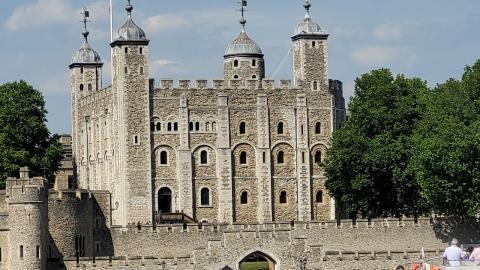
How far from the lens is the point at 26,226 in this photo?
8281 centimetres

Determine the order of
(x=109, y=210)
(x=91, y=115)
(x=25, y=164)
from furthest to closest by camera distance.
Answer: (x=91, y=115)
(x=25, y=164)
(x=109, y=210)

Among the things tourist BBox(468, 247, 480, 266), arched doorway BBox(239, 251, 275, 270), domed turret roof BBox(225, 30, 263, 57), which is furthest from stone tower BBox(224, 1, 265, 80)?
tourist BBox(468, 247, 480, 266)

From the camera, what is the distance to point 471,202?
9275 centimetres

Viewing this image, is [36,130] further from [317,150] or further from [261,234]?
[261,234]

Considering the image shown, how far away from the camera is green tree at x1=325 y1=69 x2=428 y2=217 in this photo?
330 feet

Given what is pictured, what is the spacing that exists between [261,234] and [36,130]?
2977 cm

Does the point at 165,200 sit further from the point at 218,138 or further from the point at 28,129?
the point at 28,129

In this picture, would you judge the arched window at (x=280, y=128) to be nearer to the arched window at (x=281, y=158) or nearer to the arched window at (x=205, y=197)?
the arched window at (x=281, y=158)

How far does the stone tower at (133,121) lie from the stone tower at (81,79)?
444 inches

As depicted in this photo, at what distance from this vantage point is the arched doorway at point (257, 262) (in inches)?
3440

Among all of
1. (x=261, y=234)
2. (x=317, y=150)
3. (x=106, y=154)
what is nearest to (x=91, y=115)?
(x=106, y=154)

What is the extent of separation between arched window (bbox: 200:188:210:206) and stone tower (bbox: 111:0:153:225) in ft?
11.2

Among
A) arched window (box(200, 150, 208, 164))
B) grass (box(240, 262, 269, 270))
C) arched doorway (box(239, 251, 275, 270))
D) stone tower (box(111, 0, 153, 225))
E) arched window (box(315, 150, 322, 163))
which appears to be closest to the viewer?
arched doorway (box(239, 251, 275, 270))

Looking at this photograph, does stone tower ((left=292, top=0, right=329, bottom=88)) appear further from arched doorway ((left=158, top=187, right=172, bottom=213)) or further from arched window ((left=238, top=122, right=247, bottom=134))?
arched doorway ((left=158, top=187, right=172, bottom=213))
